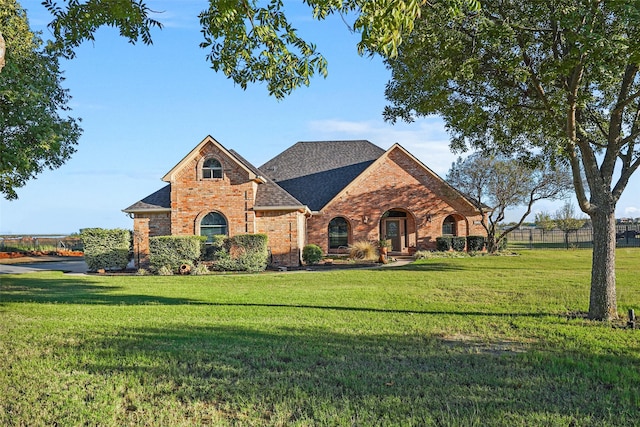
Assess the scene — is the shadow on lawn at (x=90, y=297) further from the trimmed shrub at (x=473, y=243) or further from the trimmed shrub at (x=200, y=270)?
the trimmed shrub at (x=473, y=243)

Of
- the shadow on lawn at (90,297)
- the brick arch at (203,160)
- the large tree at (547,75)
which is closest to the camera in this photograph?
the large tree at (547,75)

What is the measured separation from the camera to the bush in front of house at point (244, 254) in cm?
2245

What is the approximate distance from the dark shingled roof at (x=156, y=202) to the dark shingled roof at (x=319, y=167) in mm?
9238

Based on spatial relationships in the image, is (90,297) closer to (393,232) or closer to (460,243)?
(393,232)

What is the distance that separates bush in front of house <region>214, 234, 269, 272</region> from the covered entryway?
41.1ft

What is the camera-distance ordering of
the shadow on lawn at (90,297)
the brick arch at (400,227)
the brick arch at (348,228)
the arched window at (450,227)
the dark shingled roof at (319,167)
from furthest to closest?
→ the brick arch at (400,227) → the arched window at (450,227) → the dark shingled roof at (319,167) → the brick arch at (348,228) → the shadow on lawn at (90,297)

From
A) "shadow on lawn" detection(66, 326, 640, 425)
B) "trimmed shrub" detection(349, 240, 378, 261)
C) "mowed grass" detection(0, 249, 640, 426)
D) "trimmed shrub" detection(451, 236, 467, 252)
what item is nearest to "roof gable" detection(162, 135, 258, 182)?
"trimmed shrub" detection(349, 240, 378, 261)

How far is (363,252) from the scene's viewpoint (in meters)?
27.8

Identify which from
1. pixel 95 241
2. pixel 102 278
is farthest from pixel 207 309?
pixel 95 241

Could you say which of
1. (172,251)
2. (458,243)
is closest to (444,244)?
(458,243)

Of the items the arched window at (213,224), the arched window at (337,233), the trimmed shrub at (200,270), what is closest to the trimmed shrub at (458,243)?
the arched window at (337,233)

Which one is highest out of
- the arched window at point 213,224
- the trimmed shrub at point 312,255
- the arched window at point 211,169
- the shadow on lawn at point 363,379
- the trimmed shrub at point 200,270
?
the arched window at point 211,169

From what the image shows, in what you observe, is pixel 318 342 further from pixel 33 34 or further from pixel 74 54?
pixel 33 34

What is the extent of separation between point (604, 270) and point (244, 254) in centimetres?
1542
